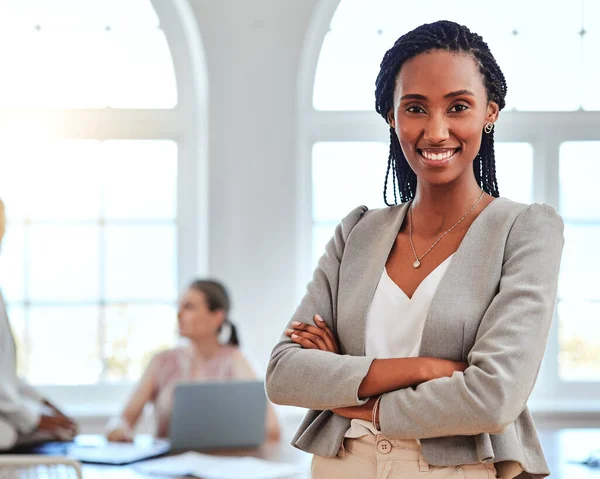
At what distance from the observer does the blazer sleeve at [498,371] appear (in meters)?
1.43

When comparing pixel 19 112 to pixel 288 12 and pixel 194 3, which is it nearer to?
pixel 194 3

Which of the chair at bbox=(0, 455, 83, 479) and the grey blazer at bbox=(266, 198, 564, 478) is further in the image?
the chair at bbox=(0, 455, 83, 479)

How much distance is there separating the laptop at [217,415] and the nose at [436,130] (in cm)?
185

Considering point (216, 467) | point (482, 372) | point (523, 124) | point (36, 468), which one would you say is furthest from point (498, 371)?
point (523, 124)

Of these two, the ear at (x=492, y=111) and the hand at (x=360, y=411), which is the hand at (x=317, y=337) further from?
the ear at (x=492, y=111)

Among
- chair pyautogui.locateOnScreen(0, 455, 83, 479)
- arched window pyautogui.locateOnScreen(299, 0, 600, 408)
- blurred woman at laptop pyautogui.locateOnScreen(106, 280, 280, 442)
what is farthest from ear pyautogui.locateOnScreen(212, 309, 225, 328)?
chair pyautogui.locateOnScreen(0, 455, 83, 479)

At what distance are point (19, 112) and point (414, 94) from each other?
137 inches

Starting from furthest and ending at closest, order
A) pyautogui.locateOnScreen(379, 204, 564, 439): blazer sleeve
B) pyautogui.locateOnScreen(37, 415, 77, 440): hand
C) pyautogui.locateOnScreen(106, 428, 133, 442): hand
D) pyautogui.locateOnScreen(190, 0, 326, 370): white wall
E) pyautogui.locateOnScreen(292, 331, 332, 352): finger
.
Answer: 1. pyautogui.locateOnScreen(190, 0, 326, 370): white wall
2. pyautogui.locateOnScreen(106, 428, 133, 442): hand
3. pyautogui.locateOnScreen(37, 415, 77, 440): hand
4. pyautogui.locateOnScreen(292, 331, 332, 352): finger
5. pyautogui.locateOnScreen(379, 204, 564, 439): blazer sleeve

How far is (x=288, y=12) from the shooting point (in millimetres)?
4395

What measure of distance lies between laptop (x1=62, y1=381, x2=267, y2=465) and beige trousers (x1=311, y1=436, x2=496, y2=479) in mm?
1715

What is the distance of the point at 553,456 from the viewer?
324 cm

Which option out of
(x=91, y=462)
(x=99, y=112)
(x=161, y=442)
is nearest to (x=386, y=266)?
(x=91, y=462)

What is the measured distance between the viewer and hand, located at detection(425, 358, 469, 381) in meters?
1.47

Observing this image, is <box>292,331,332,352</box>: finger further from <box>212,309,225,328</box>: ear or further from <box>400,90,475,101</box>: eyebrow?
<box>212,309,225,328</box>: ear
